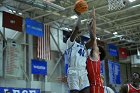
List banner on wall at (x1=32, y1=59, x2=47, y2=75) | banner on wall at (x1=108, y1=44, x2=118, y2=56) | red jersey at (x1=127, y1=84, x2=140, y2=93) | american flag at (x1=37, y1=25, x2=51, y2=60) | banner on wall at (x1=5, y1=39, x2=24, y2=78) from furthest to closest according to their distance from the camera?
banner on wall at (x1=108, y1=44, x2=118, y2=56) < american flag at (x1=37, y1=25, x2=51, y2=60) < banner on wall at (x1=32, y1=59, x2=47, y2=75) < banner on wall at (x1=5, y1=39, x2=24, y2=78) < red jersey at (x1=127, y1=84, x2=140, y2=93)

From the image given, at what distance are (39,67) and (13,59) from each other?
172cm

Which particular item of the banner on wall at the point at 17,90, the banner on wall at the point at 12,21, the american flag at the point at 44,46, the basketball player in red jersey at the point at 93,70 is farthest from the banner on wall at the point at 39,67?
the basketball player in red jersey at the point at 93,70

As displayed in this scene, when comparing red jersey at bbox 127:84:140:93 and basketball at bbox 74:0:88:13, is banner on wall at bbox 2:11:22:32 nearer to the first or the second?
red jersey at bbox 127:84:140:93

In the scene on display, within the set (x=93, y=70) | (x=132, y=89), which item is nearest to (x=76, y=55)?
(x=93, y=70)

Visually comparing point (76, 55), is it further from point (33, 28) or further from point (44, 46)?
point (44, 46)

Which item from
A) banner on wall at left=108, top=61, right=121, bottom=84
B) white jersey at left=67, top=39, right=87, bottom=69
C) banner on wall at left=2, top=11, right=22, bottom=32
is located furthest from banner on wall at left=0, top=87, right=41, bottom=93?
white jersey at left=67, top=39, right=87, bottom=69

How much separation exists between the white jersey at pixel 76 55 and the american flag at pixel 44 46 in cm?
1051

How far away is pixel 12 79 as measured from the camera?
13.3 meters

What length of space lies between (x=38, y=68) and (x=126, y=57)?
8.58m

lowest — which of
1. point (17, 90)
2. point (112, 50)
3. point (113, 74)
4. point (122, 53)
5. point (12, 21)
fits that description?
point (17, 90)

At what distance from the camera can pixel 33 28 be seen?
1341 cm

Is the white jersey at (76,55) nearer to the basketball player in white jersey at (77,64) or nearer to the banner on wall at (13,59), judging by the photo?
the basketball player in white jersey at (77,64)

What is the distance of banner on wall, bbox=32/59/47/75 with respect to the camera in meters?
13.9

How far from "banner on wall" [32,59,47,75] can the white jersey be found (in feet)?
33.4
